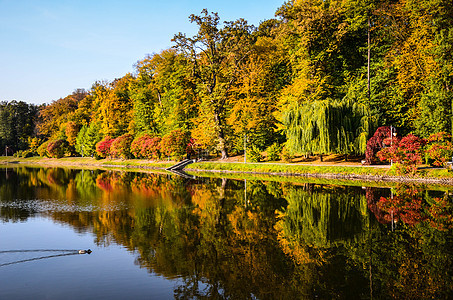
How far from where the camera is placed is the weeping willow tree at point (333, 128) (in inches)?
1401

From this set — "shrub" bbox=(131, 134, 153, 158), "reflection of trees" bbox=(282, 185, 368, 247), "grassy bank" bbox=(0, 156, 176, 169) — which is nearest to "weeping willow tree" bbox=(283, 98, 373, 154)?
"reflection of trees" bbox=(282, 185, 368, 247)

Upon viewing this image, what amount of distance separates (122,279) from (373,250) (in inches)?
328

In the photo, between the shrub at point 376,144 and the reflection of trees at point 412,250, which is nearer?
the reflection of trees at point 412,250

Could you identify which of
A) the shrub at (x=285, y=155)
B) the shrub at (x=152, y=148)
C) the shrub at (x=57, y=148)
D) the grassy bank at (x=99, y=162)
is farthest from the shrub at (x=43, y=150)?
the shrub at (x=285, y=155)

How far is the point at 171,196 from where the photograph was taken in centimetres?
2470

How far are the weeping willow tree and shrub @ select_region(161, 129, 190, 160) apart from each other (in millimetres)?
19613

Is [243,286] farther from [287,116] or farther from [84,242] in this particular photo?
[287,116]

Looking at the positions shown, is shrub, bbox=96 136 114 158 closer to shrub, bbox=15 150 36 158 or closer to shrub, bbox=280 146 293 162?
shrub, bbox=280 146 293 162

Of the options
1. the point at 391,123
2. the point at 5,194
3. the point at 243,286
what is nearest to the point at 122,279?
the point at 243,286

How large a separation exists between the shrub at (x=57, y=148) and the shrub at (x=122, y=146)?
26564mm

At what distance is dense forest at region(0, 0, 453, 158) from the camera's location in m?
35.5

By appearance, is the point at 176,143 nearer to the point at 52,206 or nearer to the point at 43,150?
the point at 52,206

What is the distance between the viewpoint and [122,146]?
62.6m

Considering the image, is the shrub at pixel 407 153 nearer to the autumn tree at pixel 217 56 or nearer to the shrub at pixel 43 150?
the autumn tree at pixel 217 56
